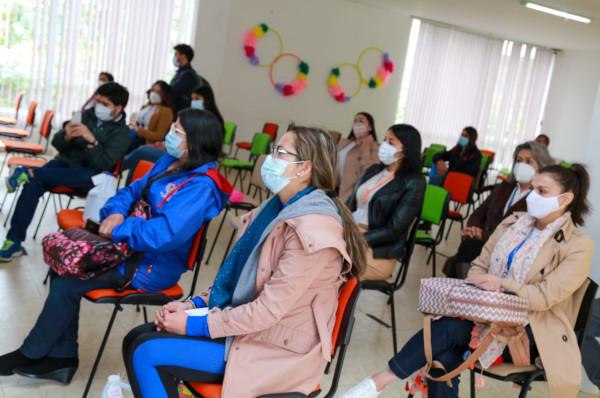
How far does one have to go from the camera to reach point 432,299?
2463mm

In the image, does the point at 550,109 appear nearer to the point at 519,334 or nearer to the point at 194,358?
the point at 519,334

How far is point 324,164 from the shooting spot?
194cm

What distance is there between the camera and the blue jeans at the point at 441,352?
2453mm

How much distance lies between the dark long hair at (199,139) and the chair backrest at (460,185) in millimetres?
3890

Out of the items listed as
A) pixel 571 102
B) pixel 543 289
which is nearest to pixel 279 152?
pixel 543 289

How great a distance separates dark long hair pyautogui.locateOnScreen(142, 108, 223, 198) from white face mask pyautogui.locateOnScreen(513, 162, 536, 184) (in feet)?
6.64

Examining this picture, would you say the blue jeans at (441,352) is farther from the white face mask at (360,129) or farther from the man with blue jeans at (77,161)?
the white face mask at (360,129)

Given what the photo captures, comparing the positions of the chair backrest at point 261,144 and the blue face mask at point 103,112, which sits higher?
the blue face mask at point 103,112

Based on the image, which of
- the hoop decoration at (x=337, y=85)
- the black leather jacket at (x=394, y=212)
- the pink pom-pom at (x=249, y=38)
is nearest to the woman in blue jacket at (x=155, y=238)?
the black leather jacket at (x=394, y=212)

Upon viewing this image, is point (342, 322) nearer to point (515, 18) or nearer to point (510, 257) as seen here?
point (510, 257)

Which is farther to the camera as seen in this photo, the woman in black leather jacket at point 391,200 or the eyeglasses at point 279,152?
the woman in black leather jacket at point 391,200

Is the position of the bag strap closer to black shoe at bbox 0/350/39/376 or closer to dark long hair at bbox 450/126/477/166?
black shoe at bbox 0/350/39/376

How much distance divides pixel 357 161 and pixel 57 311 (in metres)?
3.02

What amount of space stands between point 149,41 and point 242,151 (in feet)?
7.65
